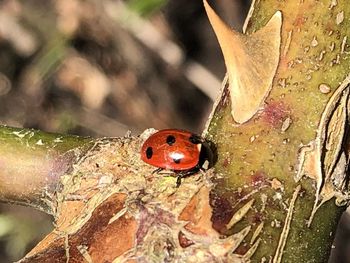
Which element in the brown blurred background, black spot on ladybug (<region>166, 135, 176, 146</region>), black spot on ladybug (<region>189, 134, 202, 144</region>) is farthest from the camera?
the brown blurred background

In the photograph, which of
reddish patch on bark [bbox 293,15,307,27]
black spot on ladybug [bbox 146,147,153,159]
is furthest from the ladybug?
reddish patch on bark [bbox 293,15,307,27]

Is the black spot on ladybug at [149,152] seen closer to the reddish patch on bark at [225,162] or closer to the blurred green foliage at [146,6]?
the reddish patch on bark at [225,162]

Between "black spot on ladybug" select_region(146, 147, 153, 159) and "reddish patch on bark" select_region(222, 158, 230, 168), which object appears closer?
"reddish patch on bark" select_region(222, 158, 230, 168)

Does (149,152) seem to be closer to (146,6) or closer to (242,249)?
(242,249)

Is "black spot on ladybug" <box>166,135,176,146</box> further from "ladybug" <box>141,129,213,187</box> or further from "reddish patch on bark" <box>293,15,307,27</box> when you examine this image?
"reddish patch on bark" <box>293,15,307,27</box>

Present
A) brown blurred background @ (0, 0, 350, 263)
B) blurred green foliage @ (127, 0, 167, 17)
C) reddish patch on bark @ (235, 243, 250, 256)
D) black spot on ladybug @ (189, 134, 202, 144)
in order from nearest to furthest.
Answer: reddish patch on bark @ (235, 243, 250, 256), black spot on ladybug @ (189, 134, 202, 144), blurred green foliage @ (127, 0, 167, 17), brown blurred background @ (0, 0, 350, 263)

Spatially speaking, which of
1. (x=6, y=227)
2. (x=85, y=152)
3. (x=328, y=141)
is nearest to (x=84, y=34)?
(x=6, y=227)
